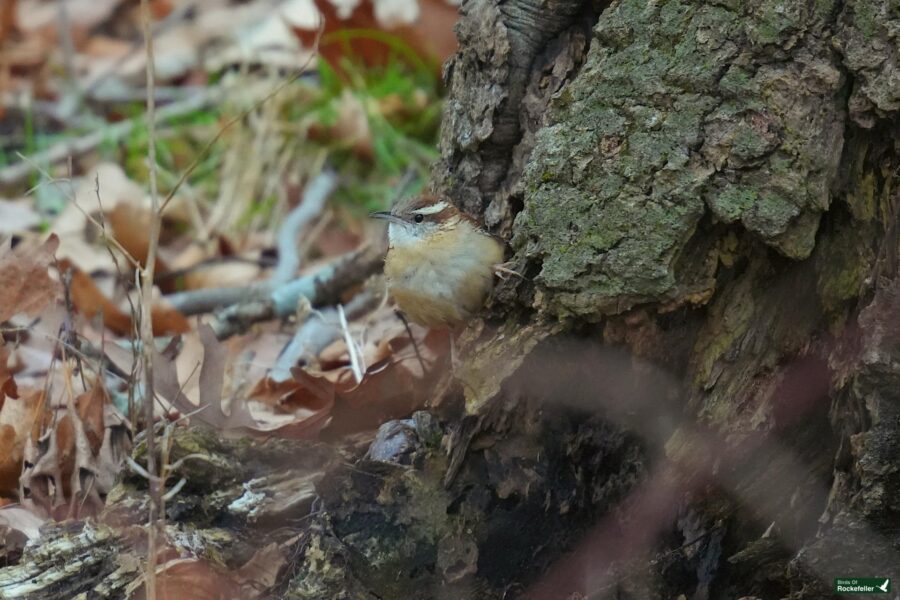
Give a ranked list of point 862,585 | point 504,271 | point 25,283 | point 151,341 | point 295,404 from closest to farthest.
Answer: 1. point 151,341
2. point 862,585
3. point 504,271
4. point 25,283
5. point 295,404

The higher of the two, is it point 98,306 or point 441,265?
point 441,265

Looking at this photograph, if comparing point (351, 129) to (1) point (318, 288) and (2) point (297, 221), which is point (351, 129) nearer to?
(2) point (297, 221)

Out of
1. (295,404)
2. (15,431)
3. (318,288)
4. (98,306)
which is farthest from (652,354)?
(98,306)

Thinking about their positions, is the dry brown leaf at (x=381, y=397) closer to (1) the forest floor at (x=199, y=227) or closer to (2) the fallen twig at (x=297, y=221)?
(1) the forest floor at (x=199, y=227)

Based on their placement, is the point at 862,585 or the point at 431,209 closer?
the point at 862,585

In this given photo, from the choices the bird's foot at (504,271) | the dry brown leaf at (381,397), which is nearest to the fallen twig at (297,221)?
the dry brown leaf at (381,397)

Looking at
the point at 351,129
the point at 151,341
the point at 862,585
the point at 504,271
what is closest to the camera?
the point at 151,341

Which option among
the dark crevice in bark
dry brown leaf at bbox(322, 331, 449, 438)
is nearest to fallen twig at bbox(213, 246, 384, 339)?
dry brown leaf at bbox(322, 331, 449, 438)
